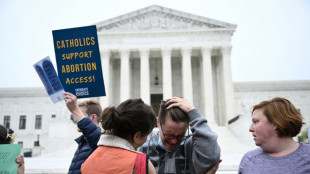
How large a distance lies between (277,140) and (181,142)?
3.38ft

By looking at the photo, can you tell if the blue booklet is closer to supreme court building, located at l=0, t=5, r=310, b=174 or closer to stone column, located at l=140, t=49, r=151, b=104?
supreme court building, located at l=0, t=5, r=310, b=174

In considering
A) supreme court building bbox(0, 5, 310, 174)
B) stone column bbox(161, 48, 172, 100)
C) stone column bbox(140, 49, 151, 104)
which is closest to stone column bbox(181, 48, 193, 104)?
supreme court building bbox(0, 5, 310, 174)

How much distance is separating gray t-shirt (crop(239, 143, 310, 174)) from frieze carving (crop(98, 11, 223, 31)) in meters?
34.6

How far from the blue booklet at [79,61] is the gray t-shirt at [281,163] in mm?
2162

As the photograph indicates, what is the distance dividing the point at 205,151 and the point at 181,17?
35.9 metres

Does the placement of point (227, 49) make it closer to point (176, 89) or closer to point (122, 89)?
point (176, 89)

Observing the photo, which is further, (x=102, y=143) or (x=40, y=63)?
(x=40, y=63)

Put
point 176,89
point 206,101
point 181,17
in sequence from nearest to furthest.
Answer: point 206,101, point 181,17, point 176,89

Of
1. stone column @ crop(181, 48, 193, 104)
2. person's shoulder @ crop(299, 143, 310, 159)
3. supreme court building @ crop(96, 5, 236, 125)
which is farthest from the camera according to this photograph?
supreme court building @ crop(96, 5, 236, 125)

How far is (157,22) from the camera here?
3684cm

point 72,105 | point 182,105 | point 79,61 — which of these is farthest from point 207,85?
point 182,105

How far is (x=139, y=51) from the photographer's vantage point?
36.4m

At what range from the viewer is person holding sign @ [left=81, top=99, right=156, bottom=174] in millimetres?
2344

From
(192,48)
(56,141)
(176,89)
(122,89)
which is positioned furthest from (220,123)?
(56,141)
